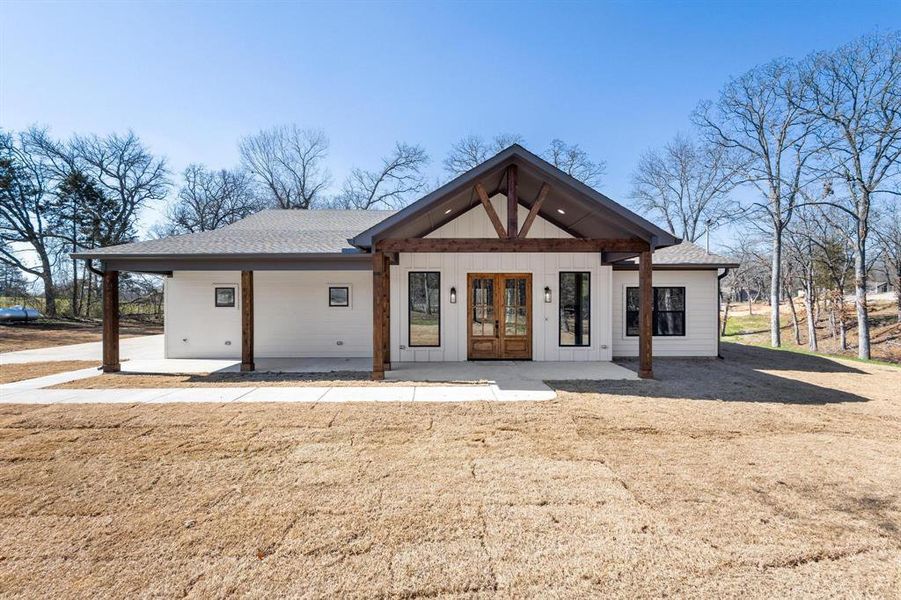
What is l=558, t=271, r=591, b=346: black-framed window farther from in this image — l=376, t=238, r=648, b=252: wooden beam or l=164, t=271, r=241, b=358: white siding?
l=164, t=271, r=241, b=358: white siding

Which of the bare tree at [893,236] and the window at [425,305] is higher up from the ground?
the bare tree at [893,236]

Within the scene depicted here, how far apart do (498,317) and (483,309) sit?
17.3 inches

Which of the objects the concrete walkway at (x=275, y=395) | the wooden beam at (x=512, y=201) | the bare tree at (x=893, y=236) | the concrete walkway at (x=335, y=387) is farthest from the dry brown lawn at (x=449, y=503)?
the bare tree at (x=893, y=236)

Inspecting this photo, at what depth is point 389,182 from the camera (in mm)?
29031

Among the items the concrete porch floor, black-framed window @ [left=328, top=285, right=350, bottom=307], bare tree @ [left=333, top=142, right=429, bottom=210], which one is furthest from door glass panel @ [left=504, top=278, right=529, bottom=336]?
bare tree @ [left=333, top=142, right=429, bottom=210]

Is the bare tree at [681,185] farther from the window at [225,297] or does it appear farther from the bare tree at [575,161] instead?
the window at [225,297]

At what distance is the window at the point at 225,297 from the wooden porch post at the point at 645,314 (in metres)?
10.5

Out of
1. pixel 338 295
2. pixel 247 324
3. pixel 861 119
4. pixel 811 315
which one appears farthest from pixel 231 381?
pixel 811 315

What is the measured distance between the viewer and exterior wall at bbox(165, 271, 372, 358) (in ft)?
36.2

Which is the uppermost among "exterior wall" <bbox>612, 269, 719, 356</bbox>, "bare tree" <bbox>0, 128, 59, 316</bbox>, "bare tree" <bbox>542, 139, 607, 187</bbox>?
"bare tree" <bbox>542, 139, 607, 187</bbox>

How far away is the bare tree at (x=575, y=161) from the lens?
27.0m

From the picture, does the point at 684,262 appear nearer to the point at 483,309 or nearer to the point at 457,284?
the point at 483,309

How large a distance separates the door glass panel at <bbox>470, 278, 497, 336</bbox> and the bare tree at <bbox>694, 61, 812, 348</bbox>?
14.3 m

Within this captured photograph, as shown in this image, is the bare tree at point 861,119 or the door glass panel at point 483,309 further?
the bare tree at point 861,119
